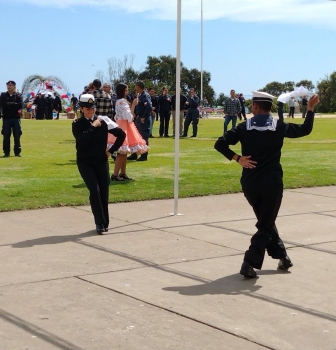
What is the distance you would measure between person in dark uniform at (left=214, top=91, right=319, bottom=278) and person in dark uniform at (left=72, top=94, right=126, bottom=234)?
99.1 inches

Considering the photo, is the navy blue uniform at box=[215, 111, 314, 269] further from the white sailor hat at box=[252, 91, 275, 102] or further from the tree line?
the tree line

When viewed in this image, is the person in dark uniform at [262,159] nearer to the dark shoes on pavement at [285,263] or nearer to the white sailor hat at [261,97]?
the white sailor hat at [261,97]

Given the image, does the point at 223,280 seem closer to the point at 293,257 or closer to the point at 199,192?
the point at 293,257

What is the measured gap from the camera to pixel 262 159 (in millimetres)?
6957

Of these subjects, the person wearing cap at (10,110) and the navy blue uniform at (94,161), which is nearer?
the navy blue uniform at (94,161)

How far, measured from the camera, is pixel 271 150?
6961 mm

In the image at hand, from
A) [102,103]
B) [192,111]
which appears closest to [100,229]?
[102,103]

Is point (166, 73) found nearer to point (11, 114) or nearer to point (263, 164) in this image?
point (11, 114)

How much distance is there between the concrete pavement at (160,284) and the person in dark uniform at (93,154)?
304mm

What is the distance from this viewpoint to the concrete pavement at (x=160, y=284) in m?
5.35

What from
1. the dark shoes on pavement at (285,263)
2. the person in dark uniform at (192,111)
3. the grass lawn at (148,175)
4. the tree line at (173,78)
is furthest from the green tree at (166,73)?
the dark shoes on pavement at (285,263)

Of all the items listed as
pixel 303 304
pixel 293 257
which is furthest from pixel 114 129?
pixel 303 304

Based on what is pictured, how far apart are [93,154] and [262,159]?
2864mm

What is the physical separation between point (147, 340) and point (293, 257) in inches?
121
